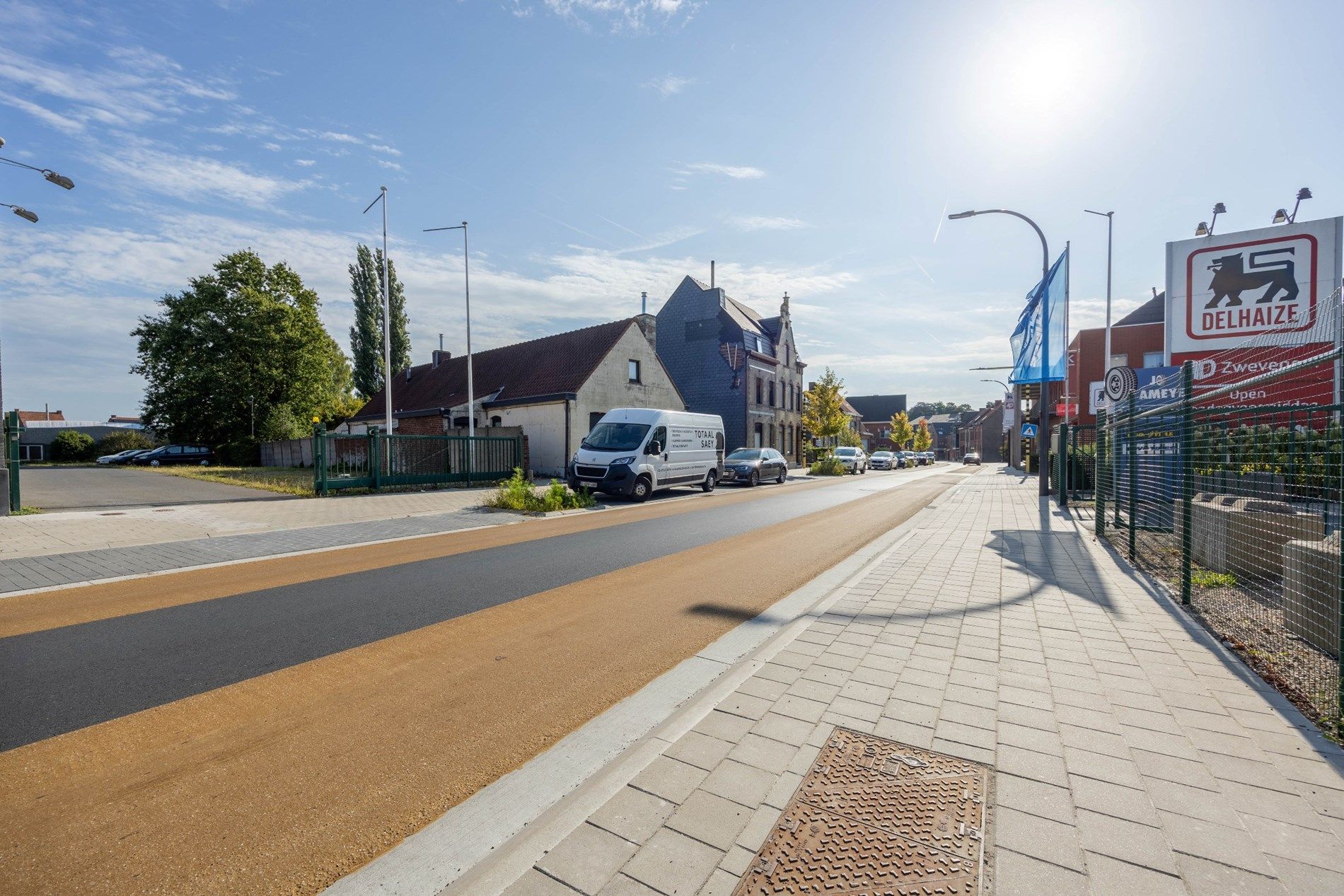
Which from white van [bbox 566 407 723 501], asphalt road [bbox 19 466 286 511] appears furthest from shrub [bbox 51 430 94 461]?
white van [bbox 566 407 723 501]

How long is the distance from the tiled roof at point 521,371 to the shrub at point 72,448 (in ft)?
103

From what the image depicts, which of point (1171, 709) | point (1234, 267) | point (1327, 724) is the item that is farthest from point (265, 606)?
point (1234, 267)

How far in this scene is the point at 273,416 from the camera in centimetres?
Answer: 3891

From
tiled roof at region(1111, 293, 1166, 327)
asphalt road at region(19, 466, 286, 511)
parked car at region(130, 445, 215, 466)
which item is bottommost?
asphalt road at region(19, 466, 286, 511)

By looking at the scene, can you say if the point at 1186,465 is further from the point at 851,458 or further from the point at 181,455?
the point at 181,455

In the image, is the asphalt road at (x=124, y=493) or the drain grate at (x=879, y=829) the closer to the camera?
the drain grate at (x=879, y=829)

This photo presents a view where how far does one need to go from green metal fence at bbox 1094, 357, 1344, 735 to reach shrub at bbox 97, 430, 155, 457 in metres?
63.1

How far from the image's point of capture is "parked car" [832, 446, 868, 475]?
3484 centimetres

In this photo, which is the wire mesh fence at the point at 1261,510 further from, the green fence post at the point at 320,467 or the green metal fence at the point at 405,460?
the green fence post at the point at 320,467

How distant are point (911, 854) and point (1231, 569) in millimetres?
6123

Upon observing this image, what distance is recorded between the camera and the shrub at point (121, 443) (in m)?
49.3

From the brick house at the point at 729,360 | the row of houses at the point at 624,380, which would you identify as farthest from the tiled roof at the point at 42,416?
the brick house at the point at 729,360

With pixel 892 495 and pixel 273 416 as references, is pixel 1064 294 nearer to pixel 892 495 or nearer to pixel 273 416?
pixel 892 495

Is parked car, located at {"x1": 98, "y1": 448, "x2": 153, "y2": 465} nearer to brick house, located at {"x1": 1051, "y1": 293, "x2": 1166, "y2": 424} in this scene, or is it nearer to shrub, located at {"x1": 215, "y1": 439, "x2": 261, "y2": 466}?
shrub, located at {"x1": 215, "y1": 439, "x2": 261, "y2": 466}
